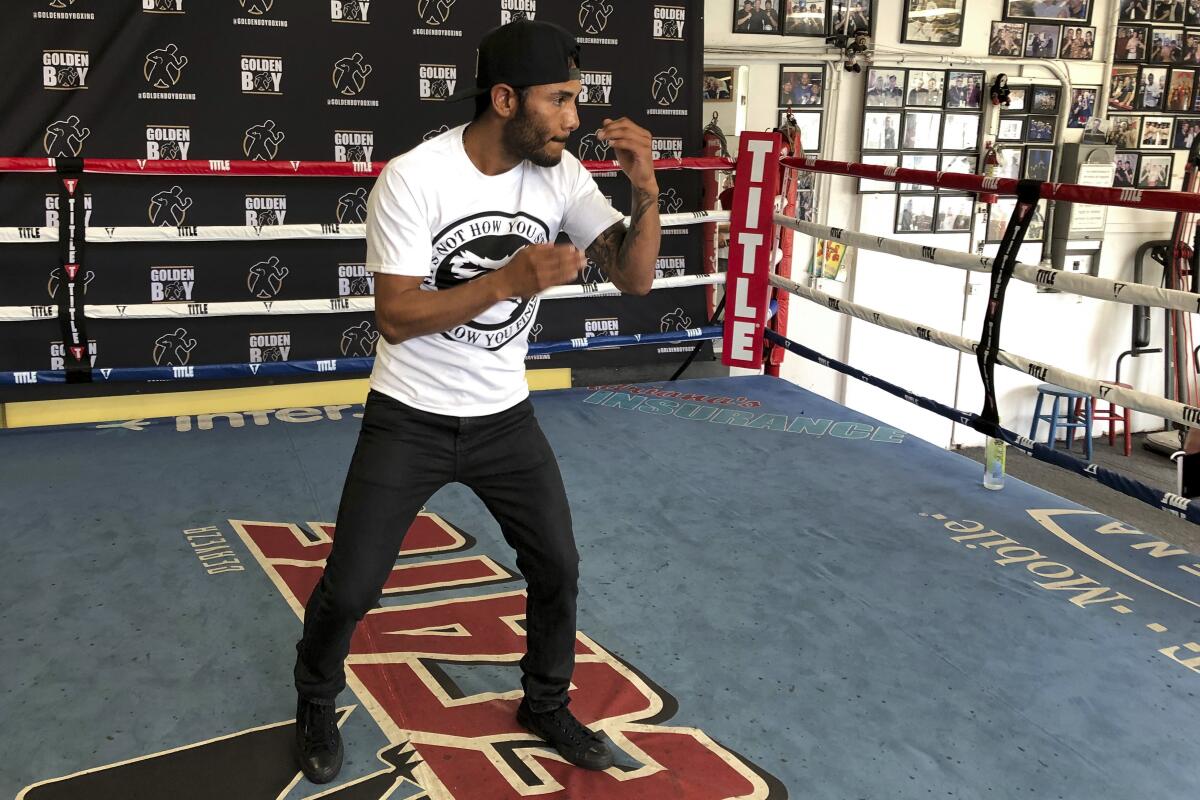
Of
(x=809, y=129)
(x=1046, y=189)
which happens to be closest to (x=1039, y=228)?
(x=809, y=129)

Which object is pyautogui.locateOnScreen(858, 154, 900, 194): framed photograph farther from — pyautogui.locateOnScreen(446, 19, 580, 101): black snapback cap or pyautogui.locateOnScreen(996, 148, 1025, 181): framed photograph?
pyautogui.locateOnScreen(446, 19, 580, 101): black snapback cap

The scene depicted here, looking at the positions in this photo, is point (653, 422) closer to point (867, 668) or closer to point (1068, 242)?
point (867, 668)

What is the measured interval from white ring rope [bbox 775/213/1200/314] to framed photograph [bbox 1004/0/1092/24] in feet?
13.9

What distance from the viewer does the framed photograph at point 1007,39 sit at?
7.12 metres

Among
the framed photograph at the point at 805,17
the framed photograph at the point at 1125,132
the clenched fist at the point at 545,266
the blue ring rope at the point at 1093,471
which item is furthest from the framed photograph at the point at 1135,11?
the clenched fist at the point at 545,266

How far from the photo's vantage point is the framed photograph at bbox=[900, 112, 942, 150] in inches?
273

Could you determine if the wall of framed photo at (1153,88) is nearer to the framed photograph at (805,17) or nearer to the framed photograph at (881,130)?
the framed photograph at (881,130)

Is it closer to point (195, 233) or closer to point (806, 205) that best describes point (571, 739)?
point (195, 233)

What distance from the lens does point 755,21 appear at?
629 cm

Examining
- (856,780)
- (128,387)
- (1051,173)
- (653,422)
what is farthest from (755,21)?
(856,780)

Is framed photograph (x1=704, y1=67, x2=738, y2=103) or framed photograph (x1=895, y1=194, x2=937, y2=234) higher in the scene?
framed photograph (x1=704, y1=67, x2=738, y2=103)

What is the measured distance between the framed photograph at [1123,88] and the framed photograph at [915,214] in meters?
1.71

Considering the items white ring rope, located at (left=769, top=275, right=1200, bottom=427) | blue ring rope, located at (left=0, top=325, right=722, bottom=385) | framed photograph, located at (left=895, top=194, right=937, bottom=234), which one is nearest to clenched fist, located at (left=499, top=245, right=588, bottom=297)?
white ring rope, located at (left=769, top=275, right=1200, bottom=427)

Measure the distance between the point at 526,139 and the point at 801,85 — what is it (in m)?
5.28
